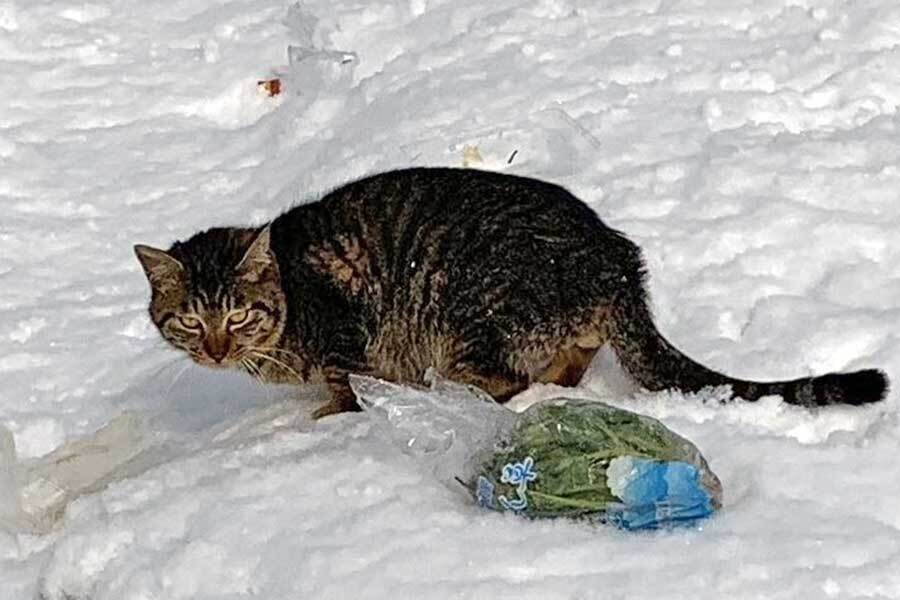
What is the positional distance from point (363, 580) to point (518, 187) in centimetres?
141

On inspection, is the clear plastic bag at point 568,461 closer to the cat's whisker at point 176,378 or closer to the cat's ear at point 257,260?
the cat's ear at point 257,260

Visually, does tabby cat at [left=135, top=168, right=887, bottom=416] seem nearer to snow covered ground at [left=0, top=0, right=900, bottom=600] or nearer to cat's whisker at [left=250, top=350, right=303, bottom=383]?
cat's whisker at [left=250, top=350, right=303, bottom=383]

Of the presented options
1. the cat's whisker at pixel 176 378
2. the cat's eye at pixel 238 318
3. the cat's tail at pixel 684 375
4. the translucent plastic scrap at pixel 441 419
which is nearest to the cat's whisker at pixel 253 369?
the cat's eye at pixel 238 318

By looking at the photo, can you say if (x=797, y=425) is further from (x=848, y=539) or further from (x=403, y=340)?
(x=403, y=340)

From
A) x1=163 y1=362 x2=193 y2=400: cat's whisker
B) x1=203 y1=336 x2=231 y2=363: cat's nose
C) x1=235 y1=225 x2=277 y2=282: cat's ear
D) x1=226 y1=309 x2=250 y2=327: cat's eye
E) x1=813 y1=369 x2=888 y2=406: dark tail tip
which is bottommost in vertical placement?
x1=163 y1=362 x2=193 y2=400: cat's whisker

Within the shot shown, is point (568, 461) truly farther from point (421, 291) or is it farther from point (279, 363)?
point (279, 363)

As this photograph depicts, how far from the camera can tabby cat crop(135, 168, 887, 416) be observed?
3.79 meters

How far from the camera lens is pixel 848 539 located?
9.77ft

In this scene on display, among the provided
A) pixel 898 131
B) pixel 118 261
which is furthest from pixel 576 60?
pixel 118 261

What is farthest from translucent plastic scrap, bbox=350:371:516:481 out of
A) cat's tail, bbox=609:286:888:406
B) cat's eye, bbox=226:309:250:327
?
cat's eye, bbox=226:309:250:327

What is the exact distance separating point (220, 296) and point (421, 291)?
0.52 metres

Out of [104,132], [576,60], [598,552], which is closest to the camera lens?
[598,552]

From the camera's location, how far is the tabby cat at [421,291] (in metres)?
3.79

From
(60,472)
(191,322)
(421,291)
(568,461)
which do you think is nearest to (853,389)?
(568,461)
